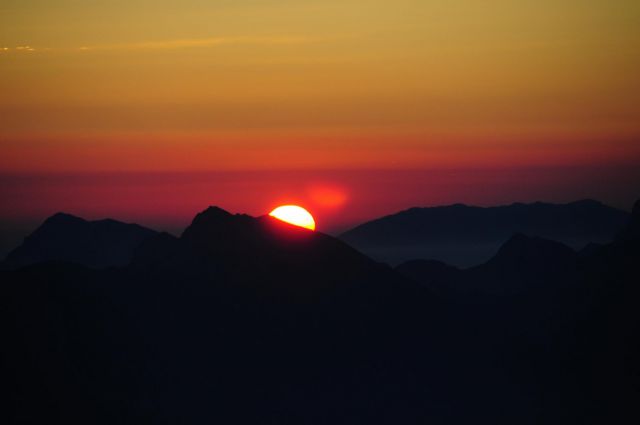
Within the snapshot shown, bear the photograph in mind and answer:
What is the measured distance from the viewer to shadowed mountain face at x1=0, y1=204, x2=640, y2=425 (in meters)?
95.4

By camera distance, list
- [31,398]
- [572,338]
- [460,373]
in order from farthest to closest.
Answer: [572,338]
[460,373]
[31,398]

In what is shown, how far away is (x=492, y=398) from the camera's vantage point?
363 ft

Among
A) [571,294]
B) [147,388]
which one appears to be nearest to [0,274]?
[147,388]

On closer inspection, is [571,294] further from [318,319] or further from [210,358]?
[210,358]

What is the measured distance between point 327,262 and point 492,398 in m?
21.6

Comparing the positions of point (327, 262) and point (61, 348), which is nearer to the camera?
point (61, 348)

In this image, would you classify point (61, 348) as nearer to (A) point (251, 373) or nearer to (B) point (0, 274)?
(B) point (0, 274)

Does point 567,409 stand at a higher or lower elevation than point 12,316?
lower

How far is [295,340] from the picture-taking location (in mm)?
111312

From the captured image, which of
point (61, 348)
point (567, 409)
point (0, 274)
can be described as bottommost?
point (567, 409)

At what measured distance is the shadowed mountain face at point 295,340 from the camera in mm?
95438

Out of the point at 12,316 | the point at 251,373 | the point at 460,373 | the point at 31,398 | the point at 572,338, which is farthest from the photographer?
the point at 572,338

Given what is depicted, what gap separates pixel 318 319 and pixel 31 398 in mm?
36420

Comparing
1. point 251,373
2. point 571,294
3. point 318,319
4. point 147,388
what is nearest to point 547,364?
point 571,294
